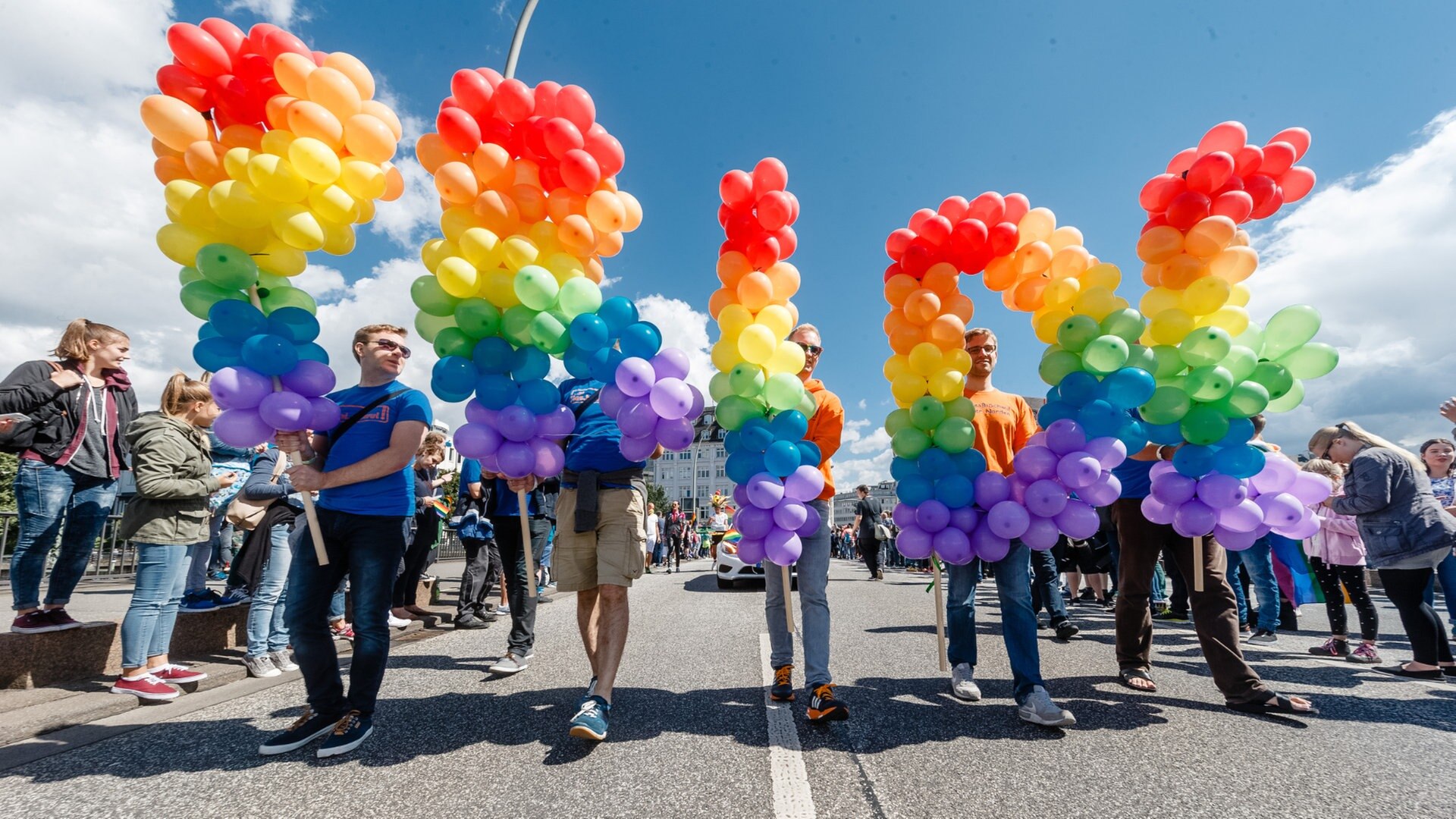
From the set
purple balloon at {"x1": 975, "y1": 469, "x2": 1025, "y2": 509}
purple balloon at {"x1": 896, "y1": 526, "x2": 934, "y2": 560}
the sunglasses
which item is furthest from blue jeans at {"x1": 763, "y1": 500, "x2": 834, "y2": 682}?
the sunglasses

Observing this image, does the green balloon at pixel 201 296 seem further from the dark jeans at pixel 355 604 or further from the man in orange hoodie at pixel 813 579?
the man in orange hoodie at pixel 813 579

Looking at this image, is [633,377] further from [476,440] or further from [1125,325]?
[1125,325]

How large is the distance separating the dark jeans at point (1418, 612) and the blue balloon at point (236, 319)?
703cm

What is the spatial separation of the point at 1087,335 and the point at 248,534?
583 centimetres

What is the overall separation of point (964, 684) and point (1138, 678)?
1.17 meters

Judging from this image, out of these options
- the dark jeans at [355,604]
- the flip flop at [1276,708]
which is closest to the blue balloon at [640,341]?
the dark jeans at [355,604]

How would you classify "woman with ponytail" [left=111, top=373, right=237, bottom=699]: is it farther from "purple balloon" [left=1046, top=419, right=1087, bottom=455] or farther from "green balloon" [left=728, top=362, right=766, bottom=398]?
"purple balloon" [left=1046, top=419, right=1087, bottom=455]

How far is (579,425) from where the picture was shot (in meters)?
3.50

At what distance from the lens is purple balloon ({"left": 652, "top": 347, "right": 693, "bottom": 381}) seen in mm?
3131

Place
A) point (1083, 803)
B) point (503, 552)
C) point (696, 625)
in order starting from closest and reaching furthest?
point (1083, 803) → point (503, 552) → point (696, 625)

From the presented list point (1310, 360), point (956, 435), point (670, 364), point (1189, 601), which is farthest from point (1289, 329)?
point (670, 364)

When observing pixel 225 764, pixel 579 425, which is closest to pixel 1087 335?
pixel 579 425

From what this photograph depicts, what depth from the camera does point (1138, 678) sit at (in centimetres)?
390

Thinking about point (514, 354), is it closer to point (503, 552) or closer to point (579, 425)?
point (579, 425)
